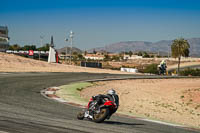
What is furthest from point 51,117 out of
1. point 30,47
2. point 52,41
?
point 30,47

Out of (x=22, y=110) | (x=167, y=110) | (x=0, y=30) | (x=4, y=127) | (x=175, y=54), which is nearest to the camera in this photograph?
(x=4, y=127)

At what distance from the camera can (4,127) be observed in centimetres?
880

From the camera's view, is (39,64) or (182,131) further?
(39,64)

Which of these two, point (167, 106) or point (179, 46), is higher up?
point (179, 46)

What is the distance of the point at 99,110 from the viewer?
11.1 metres

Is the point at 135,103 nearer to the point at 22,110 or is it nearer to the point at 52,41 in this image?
the point at 22,110

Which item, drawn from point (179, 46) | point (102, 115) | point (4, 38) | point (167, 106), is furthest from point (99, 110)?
point (4, 38)

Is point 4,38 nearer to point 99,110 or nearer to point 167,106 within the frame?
point 167,106

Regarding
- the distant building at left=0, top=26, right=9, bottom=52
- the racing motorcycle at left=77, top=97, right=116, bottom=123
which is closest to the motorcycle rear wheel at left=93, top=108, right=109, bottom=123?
the racing motorcycle at left=77, top=97, right=116, bottom=123

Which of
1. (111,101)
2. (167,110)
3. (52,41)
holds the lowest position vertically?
(167,110)

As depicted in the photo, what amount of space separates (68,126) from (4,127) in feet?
6.05

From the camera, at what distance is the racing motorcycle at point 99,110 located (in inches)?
430

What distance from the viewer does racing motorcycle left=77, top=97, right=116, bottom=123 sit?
1093cm

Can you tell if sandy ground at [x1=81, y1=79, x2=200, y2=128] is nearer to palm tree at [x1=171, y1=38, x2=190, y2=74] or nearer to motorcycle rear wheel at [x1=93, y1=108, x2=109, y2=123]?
motorcycle rear wheel at [x1=93, y1=108, x2=109, y2=123]
